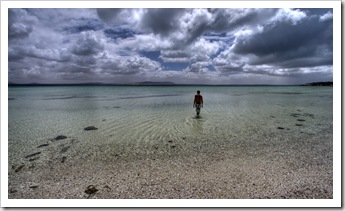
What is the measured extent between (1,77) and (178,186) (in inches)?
244

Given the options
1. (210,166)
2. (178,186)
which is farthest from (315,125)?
(178,186)

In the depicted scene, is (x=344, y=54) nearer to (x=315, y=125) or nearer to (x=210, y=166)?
(x=210, y=166)

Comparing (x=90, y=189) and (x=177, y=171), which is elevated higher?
(x=177, y=171)

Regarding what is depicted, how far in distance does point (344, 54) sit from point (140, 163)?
24.5ft

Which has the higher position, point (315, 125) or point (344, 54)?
point (344, 54)

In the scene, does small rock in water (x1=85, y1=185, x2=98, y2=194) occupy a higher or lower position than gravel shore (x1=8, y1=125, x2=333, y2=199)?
lower

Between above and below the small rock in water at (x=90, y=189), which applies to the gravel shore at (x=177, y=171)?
above

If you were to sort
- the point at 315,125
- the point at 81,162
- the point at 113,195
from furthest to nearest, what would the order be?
the point at 315,125
the point at 81,162
the point at 113,195

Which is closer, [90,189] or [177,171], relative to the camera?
[90,189]

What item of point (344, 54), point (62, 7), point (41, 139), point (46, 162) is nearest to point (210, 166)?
point (344, 54)

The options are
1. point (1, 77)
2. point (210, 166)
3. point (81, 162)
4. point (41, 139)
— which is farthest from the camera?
point (41, 139)

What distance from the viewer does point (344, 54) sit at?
243 inches

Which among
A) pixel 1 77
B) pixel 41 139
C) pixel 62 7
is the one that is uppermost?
pixel 62 7

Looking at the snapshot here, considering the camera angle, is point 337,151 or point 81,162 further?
point 81,162
